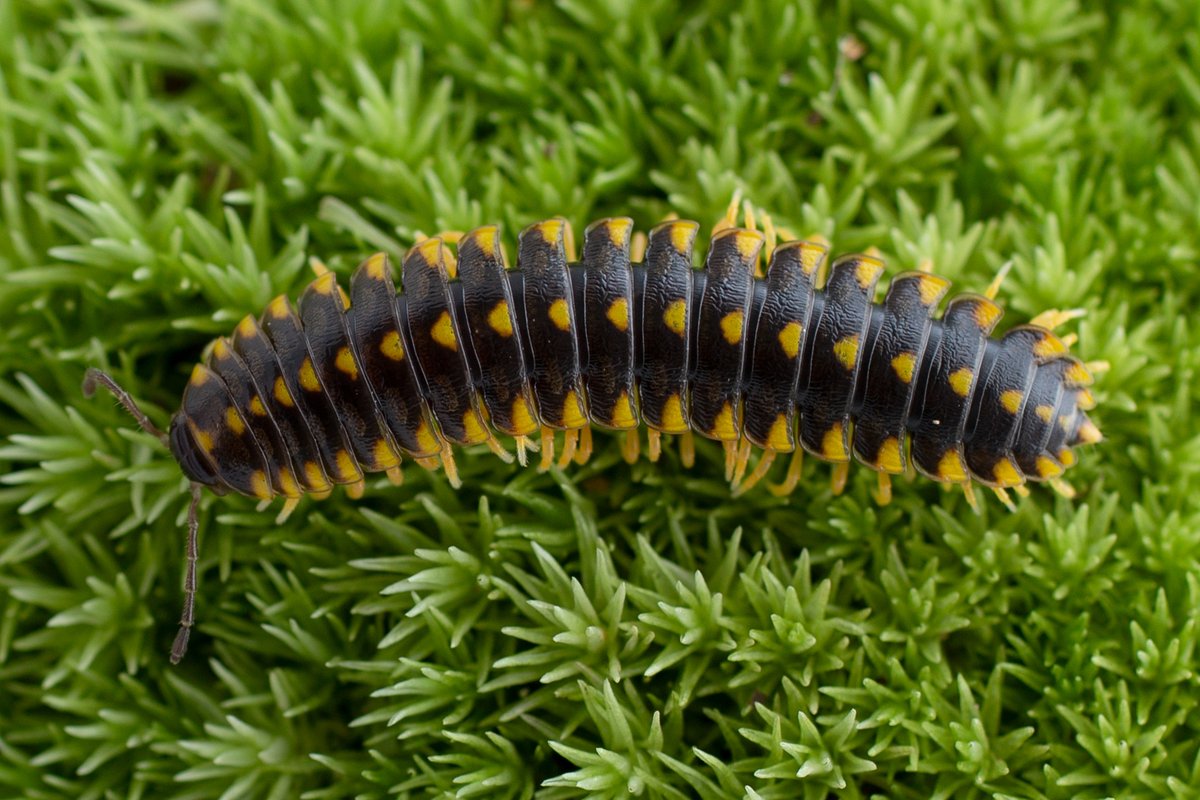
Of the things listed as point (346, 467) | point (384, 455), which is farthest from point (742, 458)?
point (346, 467)

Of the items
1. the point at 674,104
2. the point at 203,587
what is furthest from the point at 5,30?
the point at 674,104

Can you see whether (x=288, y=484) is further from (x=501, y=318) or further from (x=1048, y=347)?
(x=1048, y=347)

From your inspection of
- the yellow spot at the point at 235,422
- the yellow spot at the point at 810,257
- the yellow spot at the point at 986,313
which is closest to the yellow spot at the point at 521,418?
the yellow spot at the point at 235,422

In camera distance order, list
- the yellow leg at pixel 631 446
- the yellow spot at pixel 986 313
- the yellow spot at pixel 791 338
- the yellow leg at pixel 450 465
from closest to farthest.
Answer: the yellow spot at pixel 791 338 → the yellow spot at pixel 986 313 → the yellow leg at pixel 450 465 → the yellow leg at pixel 631 446

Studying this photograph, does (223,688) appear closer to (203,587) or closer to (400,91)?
(203,587)

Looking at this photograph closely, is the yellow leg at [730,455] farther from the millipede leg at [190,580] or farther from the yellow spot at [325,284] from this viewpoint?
the millipede leg at [190,580]

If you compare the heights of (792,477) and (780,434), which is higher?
(780,434)
